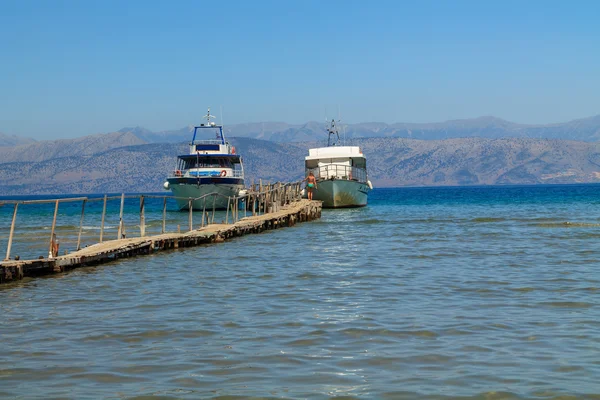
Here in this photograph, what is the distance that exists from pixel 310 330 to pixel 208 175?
163 feet

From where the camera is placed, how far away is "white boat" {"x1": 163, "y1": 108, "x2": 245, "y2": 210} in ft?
194

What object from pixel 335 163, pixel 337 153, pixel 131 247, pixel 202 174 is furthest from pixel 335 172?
pixel 131 247

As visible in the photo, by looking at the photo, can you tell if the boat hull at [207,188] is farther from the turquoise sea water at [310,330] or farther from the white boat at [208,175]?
the turquoise sea water at [310,330]

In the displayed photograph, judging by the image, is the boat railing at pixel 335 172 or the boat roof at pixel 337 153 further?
the boat roof at pixel 337 153

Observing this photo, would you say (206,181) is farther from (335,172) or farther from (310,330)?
(310,330)

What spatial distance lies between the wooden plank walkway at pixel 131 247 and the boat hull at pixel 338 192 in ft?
55.2

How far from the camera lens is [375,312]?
504 inches

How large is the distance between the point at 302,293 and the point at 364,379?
6334 mm

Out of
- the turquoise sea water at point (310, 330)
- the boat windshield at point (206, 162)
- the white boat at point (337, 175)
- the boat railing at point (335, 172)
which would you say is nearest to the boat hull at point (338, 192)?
the white boat at point (337, 175)

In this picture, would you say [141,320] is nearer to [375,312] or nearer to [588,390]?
[375,312]

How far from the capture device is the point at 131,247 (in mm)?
23281

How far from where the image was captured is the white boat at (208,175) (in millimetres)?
59281

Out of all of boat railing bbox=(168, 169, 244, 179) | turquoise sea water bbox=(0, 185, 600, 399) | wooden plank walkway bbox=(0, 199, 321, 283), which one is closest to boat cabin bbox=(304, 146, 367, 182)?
boat railing bbox=(168, 169, 244, 179)

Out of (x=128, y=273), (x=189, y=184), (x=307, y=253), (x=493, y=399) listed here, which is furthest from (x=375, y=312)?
(x=189, y=184)
